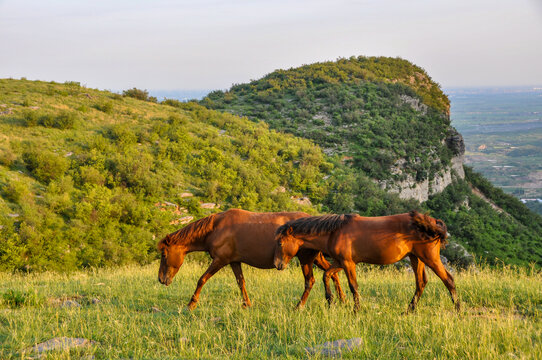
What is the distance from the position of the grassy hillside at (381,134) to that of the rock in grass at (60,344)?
2224 centimetres

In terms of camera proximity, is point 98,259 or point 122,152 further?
point 122,152

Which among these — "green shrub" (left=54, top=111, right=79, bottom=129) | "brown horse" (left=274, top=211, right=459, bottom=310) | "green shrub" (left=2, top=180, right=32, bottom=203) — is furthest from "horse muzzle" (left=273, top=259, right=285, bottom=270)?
"green shrub" (left=54, top=111, right=79, bottom=129)

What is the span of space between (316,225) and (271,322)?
1801 mm

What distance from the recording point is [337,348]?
5047 millimetres

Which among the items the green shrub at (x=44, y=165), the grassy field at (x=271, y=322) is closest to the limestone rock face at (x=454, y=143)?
the green shrub at (x=44, y=165)

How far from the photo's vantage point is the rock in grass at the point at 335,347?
4898mm

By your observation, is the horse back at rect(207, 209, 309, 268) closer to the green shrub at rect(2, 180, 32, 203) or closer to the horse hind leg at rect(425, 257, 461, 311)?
the horse hind leg at rect(425, 257, 461, 311)

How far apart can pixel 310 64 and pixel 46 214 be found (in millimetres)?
53032

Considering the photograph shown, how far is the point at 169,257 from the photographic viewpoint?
8.28 m

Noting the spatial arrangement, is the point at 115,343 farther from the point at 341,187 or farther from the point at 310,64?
the point at 310,64

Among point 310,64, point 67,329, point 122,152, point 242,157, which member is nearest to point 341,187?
point 242,157

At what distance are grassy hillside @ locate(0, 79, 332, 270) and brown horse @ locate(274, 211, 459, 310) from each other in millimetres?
12695

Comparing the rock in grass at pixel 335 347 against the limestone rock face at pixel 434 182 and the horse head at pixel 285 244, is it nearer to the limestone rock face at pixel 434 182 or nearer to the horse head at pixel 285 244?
the horse head at pixel 285 244

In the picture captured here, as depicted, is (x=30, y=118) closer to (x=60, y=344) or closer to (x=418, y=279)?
(x=60, y=344)
